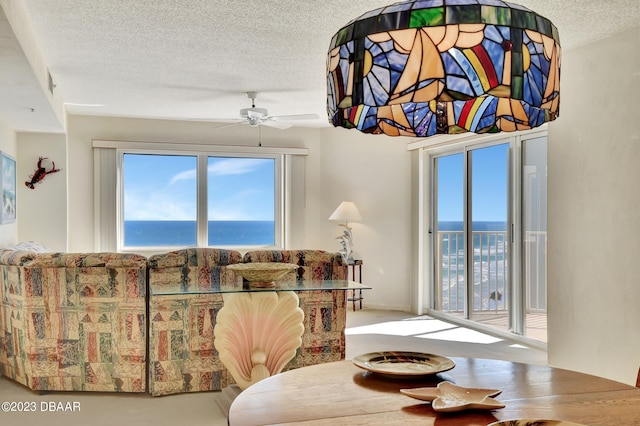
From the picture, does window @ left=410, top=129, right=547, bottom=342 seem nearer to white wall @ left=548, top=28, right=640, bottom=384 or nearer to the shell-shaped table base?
white wall @ left=548, top=28, right=640, bottom=384

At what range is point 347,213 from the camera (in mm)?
7039

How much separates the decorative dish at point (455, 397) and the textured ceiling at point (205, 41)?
233cm

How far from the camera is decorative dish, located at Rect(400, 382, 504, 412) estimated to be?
4.38ft

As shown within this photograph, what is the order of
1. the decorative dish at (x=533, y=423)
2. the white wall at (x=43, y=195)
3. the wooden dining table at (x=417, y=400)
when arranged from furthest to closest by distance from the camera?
1. the white wall at (x=43, y=195)
2. the wooden dining table at (x=417, y=400)
3. the decorative dish at (x=533, y=423)

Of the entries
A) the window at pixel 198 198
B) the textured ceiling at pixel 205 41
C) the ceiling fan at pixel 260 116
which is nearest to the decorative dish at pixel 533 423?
the textured ceiling at pixel 205 41

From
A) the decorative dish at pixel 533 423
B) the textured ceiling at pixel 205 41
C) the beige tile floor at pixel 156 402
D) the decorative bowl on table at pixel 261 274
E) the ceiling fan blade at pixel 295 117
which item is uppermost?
the textured ceiling at pixel 205 41

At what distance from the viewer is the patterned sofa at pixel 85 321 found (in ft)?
12.0

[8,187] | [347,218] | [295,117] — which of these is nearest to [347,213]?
[347,218]

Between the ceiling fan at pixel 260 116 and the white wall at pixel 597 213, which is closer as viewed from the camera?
the white wall at pixel 597 213

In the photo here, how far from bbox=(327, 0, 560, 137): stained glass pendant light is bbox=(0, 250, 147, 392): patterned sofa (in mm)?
2733

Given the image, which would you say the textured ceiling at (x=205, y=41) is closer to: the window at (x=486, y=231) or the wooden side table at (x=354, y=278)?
the window at (x=486, y=231)

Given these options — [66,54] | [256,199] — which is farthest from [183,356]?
[256,199]

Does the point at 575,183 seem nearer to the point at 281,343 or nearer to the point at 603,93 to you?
the point at 603,93

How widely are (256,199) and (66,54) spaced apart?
8.07m
